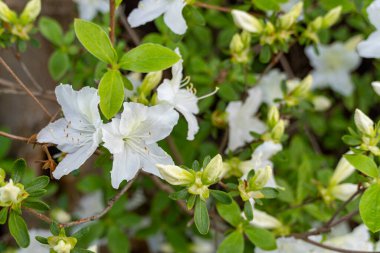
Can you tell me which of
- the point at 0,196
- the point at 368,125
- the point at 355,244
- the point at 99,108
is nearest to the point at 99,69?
the point at 99,108

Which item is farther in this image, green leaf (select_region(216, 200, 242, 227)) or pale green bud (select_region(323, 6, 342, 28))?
pale green bud (select_region(323, 6, 342, 28))

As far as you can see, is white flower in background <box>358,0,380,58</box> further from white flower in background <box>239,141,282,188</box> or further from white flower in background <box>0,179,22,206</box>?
white flower in background <box>0,179,22,206</box>

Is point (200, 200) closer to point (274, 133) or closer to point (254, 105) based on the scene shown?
point (274, 133)

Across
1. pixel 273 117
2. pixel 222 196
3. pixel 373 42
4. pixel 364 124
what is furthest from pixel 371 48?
pixel 222 196

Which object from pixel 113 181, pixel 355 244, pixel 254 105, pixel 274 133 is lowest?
pixel 355 244

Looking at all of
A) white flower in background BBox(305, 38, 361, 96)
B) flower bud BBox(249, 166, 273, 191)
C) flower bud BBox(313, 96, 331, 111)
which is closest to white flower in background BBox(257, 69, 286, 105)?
flower bud BBox(313, 96, 331, 111)

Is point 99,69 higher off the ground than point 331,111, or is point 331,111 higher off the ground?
point 99,69

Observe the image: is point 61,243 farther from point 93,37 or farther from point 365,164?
point 365,164
